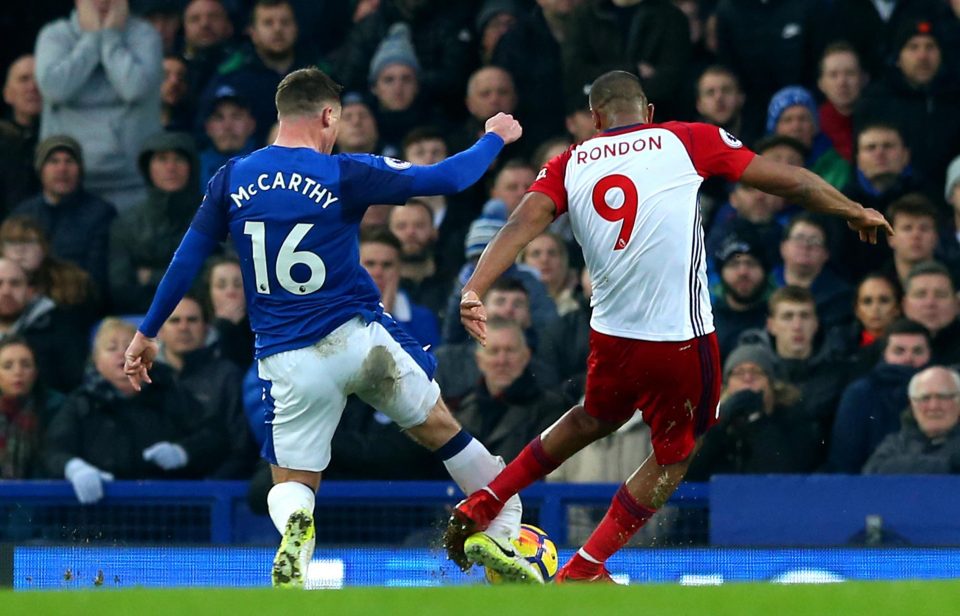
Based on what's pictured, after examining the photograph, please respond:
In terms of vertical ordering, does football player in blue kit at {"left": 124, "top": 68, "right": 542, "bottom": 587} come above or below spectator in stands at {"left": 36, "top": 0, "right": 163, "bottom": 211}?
below

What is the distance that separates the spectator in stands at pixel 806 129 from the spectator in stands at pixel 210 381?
390cm

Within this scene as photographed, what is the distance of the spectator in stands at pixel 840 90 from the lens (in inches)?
543

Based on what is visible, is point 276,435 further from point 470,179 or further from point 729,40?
point 729,40

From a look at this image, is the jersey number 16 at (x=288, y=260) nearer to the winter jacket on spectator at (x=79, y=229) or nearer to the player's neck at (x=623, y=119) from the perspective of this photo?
the player's neck at (x=623, y=119)

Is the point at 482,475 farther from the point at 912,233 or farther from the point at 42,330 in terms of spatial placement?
the point at 42,330

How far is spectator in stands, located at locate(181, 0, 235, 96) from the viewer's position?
15469mm

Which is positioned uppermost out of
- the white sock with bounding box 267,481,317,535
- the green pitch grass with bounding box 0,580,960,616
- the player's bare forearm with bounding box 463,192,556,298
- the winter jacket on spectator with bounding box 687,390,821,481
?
the player's bare forearm with bounding box 463,192,556,298

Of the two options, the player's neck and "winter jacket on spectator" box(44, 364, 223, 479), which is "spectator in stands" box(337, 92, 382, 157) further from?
the player's neck

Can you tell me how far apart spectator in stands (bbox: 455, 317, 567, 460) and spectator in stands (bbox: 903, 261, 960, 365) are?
2.13m

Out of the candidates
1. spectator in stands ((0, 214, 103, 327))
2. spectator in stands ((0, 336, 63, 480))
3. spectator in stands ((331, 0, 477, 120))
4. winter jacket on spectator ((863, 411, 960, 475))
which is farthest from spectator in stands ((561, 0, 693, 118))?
spectator in stands ((0, 336, 63, 480))

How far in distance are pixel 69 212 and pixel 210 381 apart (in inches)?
92.8

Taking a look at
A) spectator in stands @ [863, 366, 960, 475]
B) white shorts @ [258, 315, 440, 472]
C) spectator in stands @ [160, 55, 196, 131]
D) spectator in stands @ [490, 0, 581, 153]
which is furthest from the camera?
spectator in stands @ [160, 55, 196, 131]

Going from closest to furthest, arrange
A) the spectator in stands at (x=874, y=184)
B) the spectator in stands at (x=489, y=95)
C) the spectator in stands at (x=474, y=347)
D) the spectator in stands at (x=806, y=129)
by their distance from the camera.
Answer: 1. the spectator in stands at (x=474, y=347)
2. the spectator in stands at (x=874, y=184)
3. the spectator in stands at (x=806, y=129)
4. the spectator in stands at (x=489, y=95)

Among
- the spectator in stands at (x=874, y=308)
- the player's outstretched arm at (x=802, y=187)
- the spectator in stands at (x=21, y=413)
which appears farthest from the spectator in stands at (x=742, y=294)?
the spectator in stands at (x=21, y=413)
